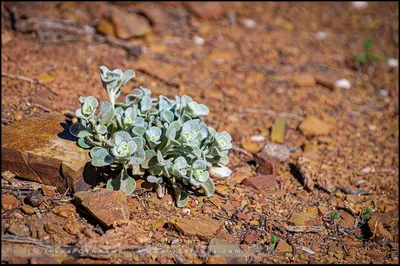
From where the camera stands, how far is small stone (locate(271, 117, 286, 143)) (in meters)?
4.07

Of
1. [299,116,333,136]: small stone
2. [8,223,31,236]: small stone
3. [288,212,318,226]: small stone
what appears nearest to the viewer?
[8,223,31,236]: small stone

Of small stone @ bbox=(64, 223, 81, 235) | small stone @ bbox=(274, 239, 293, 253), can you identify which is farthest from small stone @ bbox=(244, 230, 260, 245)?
small stone @ bbox=(64, 223, 81, 235)

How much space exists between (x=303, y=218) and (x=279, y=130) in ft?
4.03

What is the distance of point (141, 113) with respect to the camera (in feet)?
10.00

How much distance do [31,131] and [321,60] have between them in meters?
3.58

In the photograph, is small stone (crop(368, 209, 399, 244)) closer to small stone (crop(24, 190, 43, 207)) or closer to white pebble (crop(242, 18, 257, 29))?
small stone (crop(24, 190, 43, 207))

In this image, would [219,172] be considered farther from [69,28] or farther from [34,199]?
[69,28]

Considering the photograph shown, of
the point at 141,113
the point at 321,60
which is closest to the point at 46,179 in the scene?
the point at 141,113

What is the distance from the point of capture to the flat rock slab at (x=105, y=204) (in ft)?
8.63

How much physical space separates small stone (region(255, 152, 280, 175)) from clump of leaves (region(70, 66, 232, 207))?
22.0 inches

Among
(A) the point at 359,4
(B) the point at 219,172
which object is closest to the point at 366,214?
(B) the point at 219,172

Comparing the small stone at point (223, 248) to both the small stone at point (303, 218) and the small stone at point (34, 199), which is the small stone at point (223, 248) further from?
the small stone at point (34, 199)

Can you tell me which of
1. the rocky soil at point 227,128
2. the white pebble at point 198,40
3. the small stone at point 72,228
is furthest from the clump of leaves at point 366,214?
the white pebble at point 198,40

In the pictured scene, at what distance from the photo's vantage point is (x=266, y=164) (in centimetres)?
353
